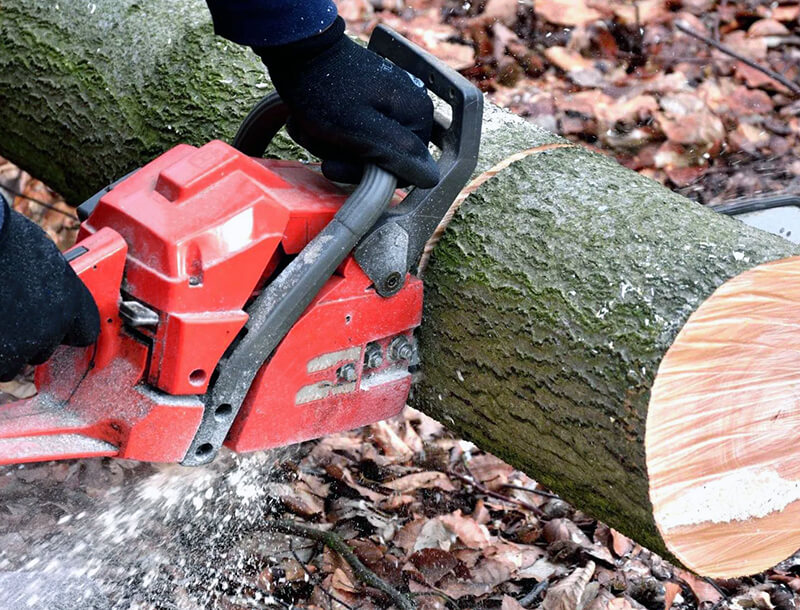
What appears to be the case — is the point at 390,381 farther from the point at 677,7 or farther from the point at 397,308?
the point at 677,7

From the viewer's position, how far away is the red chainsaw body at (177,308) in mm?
1838

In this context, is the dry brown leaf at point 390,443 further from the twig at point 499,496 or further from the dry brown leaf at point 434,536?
the dry brown leaf at point 434,536

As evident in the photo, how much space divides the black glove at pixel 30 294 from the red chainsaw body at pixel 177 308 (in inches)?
3.5

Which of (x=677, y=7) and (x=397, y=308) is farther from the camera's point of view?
(x=677, y=7)

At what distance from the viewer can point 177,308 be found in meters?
1.84

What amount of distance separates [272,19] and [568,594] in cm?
166

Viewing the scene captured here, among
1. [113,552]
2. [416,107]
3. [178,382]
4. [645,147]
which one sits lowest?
[645,147]

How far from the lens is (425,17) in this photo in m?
5.00

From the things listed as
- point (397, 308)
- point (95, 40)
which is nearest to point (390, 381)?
point (397, 308)

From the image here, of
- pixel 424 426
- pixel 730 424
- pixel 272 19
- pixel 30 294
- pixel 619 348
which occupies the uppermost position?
pixel 272 19

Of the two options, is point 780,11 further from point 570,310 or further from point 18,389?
point 18,389

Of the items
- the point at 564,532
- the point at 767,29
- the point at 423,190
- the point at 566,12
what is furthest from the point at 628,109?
the point at 423,190

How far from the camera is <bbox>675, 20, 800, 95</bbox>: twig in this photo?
4492mm

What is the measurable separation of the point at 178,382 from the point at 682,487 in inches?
43.8
